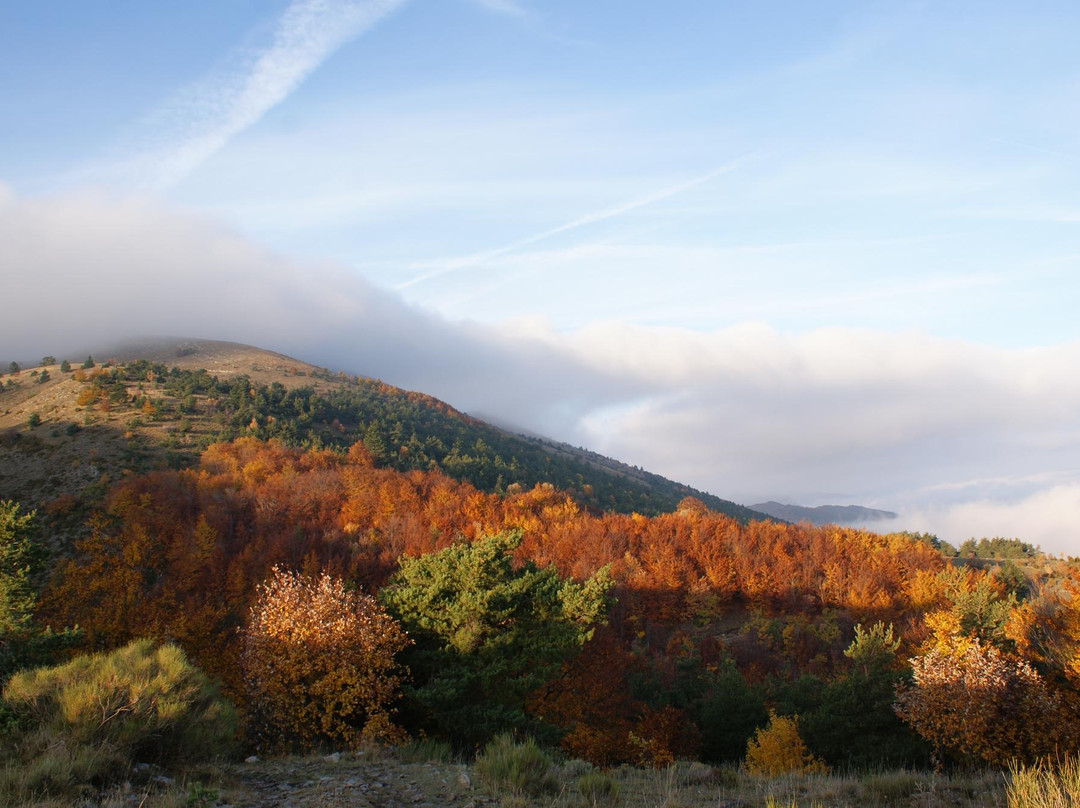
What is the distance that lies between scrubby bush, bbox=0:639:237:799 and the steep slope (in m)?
76.9

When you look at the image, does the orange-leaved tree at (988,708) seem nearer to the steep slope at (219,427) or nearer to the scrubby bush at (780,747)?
the scrubby bush at (780,747)

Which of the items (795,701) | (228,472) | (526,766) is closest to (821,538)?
(795,701)

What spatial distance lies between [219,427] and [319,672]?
329 feet

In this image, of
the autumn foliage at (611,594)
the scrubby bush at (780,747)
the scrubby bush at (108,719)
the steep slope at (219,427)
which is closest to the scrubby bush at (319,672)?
the autumn foliage at (611,594)

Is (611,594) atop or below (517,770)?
below

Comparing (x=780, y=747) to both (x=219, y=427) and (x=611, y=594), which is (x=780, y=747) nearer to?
(x=611, y=594)

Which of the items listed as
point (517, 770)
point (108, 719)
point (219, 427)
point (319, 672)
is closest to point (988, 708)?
point (517, 770)

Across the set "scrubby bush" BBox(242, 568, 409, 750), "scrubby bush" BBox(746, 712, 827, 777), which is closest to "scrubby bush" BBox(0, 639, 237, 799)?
"scrubby bush" BBox(242, 568, 409, 750)

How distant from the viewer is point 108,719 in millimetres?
11883

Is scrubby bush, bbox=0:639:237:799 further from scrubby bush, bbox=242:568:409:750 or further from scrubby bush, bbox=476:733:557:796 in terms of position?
scrubby bush, bbox=476:733:557:796

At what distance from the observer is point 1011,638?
30.8 m

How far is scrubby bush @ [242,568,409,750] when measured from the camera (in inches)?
747

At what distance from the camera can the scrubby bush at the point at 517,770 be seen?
10977 mm

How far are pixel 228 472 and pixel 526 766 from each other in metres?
89.9
